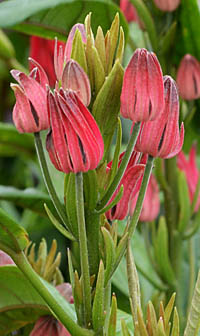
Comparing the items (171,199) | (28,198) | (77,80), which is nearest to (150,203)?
(171,199)

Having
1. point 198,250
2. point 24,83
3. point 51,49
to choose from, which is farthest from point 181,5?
point 198,250

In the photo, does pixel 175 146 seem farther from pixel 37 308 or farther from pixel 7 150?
pixel 7 150

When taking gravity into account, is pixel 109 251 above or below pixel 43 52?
below

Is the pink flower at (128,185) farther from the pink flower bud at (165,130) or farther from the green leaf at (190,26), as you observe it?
the green leaf at (190,26)

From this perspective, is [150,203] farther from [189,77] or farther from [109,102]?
[109,102]

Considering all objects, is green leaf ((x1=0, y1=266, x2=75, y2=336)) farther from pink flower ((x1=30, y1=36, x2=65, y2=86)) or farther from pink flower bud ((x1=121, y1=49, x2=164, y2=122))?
pink flower ((x1=30, y1=36, x2=65, y2=86))

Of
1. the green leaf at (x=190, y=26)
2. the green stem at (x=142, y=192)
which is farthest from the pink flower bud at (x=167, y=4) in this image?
the green stem at (x=142, y=192)

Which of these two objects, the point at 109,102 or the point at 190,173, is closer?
the point at 109,102
